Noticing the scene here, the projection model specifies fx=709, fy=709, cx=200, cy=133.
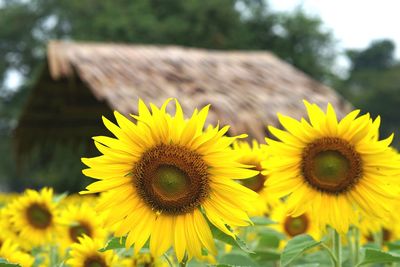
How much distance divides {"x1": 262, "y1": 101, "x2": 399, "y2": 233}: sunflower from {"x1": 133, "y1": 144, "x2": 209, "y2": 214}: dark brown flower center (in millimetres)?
225

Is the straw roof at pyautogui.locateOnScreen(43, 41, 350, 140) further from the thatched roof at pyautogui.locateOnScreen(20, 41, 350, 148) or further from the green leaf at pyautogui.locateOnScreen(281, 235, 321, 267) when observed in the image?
the green leaf at pyautogui.locateOnScreen(281, 235, 321, 267)

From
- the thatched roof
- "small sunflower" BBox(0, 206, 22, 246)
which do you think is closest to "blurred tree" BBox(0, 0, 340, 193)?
the thatched roof

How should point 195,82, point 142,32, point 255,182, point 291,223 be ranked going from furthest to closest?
1. point 142,32
2. point 195,82
3. point 291,223
4. point 255,182

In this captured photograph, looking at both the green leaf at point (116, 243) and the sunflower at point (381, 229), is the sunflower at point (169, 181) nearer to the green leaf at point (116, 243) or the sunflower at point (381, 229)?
the green leaf at point (116, 243)

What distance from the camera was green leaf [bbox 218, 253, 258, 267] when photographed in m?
1.83

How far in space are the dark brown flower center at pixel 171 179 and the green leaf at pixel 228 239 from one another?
7 cm

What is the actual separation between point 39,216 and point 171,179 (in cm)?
114

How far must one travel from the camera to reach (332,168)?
1.80 meters

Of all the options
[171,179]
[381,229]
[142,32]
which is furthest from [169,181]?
[142,32]

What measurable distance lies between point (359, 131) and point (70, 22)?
29818mm

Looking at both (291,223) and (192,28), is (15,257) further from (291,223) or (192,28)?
(192,28)

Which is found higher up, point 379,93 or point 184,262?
point 379,93

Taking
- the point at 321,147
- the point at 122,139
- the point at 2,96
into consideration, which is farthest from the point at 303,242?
the point at 2,96

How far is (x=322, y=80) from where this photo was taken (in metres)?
25.5
